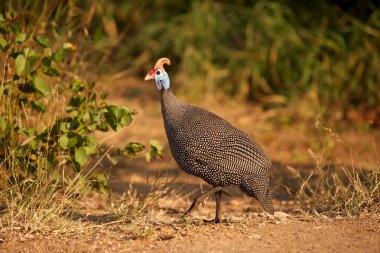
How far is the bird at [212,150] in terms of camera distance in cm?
423

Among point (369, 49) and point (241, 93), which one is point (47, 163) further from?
point (369, 49)

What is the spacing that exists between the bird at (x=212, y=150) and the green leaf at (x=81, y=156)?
62cm

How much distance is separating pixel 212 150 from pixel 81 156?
35.0 inches

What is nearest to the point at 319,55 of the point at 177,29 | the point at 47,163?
the point at 177,29

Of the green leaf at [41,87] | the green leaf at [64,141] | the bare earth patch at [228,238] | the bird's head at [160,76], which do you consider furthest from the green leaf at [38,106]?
the bare earth patch at [228,238]

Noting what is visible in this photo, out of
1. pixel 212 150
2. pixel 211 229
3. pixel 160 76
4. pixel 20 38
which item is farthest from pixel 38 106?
pixel 211 229

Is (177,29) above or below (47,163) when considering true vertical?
above

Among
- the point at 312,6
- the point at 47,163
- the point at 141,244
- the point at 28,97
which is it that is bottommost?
the point at 141,244

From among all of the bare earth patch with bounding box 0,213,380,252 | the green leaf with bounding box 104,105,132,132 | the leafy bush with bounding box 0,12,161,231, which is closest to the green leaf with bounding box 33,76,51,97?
the leafy bush with bounding box 0,12,161,231

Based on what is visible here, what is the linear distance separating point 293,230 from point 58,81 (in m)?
2.13

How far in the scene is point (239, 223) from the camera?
432cm

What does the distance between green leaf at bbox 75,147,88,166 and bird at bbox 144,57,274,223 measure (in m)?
0.62

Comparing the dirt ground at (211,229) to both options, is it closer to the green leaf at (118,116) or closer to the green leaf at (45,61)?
the green leaf at (118,116)

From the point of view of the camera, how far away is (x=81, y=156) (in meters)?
4.62
